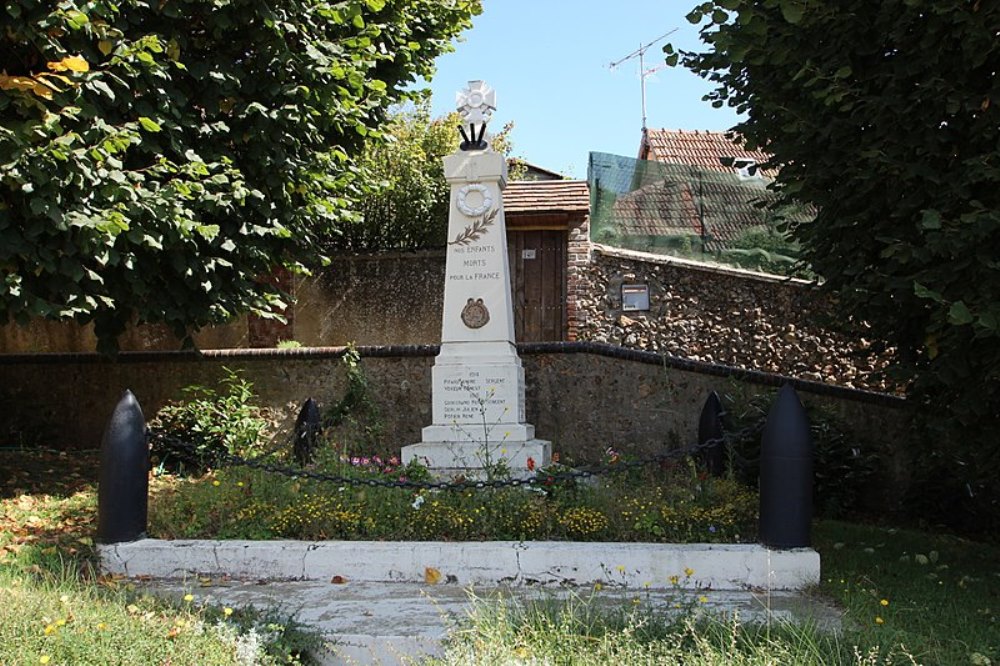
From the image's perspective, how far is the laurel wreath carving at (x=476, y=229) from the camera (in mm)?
8328

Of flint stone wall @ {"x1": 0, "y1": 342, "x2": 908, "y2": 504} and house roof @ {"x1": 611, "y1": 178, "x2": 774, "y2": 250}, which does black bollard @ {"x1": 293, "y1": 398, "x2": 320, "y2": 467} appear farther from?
house roof @ {"x1": 611, "y1": 178, "x2": 774, "y2": 250}

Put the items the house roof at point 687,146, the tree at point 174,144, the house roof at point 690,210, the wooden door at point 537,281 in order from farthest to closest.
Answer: the house roof at point 687,146, the wooden door at point 537,281, the house roof at point 690,210, the tree at point 174,144

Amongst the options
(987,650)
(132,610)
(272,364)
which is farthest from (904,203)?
(272,364)

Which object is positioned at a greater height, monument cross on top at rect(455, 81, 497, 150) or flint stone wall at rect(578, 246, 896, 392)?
monument cross on top at rect(455, 81, 497, 150)

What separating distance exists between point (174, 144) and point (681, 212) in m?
8.40

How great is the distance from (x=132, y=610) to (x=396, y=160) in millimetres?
11138

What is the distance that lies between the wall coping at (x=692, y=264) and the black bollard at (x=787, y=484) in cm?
640

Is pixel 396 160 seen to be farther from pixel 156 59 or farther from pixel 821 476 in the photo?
pixel 821 476

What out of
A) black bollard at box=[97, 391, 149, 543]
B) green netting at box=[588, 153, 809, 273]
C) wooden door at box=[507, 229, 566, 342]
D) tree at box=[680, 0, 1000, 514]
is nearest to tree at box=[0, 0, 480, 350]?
black bollard at box=[97, 391, 149, 543]

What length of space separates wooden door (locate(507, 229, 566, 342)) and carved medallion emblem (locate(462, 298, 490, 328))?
4.86 meters

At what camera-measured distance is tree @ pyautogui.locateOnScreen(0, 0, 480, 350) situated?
629cm

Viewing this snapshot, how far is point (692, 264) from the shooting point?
39.6 ft

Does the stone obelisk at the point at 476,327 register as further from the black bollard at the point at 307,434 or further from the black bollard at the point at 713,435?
the black bollard at the point at 713,435

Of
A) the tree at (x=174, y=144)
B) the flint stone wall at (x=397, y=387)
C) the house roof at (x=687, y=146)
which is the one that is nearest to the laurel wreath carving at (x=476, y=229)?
the tree at (x=174, y=144)
